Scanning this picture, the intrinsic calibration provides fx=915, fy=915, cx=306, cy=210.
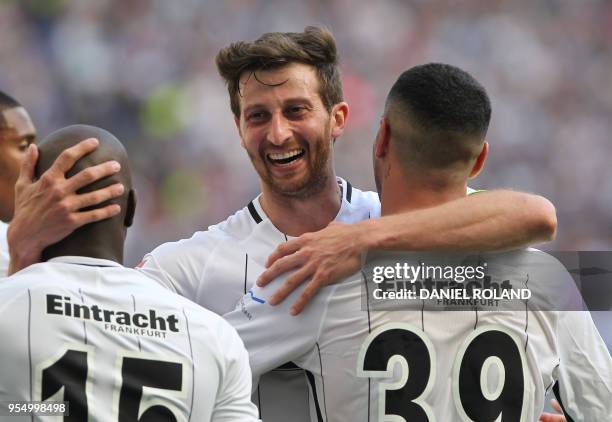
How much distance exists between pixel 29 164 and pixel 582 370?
62.8 inches

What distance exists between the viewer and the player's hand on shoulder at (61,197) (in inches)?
86.7

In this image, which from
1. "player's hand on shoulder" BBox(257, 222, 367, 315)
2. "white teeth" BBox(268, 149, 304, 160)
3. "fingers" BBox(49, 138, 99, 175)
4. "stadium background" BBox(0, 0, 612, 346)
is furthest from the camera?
"stadium background" BBox(0, 0, 612, 346)

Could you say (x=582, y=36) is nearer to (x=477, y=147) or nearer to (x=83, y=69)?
(x=83, y=69)

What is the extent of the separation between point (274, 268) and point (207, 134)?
653 cm

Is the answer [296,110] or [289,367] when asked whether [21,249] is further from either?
[296,110]

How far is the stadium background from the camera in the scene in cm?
876

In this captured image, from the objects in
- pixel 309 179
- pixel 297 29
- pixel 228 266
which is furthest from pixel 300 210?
pixel 297 29

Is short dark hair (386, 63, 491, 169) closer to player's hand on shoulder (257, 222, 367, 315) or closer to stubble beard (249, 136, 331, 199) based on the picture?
player's hand on shoulder (257, 222, 367, 315)

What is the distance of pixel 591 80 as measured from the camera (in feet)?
31.8

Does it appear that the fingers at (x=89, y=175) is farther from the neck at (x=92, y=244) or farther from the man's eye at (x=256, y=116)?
the man's eye at (x=256, y=116)

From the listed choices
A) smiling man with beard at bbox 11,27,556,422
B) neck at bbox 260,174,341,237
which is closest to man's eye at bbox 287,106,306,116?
smiling man with beard at bbox 11,27,556,422

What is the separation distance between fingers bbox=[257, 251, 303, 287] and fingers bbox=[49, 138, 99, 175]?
61 centimetres

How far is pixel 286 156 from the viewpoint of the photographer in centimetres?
349

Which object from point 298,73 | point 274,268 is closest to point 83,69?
point 298,73
